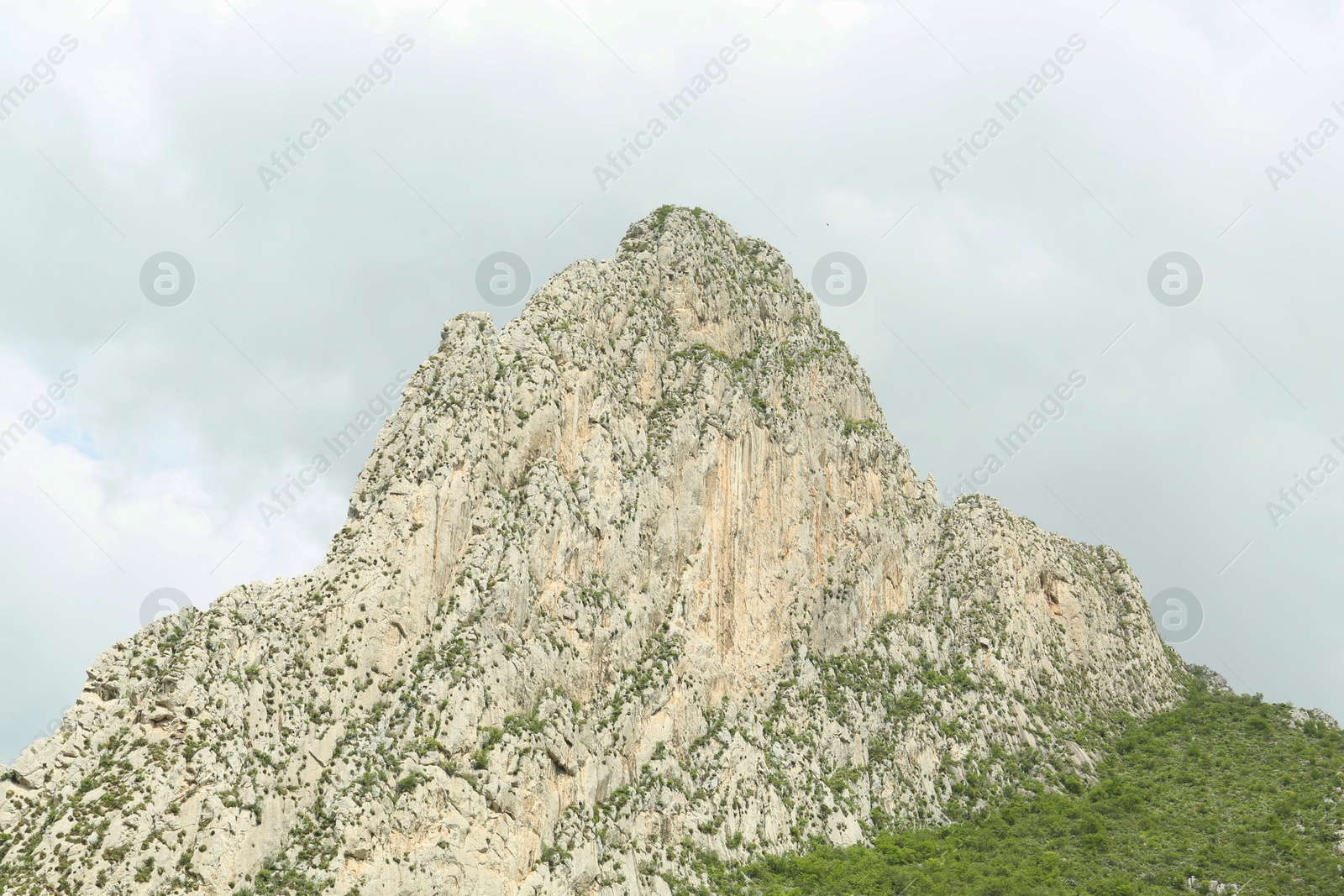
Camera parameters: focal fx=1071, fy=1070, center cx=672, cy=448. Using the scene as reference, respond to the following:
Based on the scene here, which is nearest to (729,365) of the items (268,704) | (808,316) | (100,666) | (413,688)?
(808,316)

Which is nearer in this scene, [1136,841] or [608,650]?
[608,650]

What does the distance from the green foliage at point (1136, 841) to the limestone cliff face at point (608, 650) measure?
399 cm

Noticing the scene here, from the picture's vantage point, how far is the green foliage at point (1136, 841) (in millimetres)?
92000

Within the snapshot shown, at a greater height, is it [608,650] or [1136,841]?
[608,650]

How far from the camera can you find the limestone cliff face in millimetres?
75188

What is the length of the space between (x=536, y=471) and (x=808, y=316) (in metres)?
51.8

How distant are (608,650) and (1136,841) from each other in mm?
53138

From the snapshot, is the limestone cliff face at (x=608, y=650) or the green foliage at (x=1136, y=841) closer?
the limestone cliff face at (x=608, y=650)

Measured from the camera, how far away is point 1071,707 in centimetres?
12738

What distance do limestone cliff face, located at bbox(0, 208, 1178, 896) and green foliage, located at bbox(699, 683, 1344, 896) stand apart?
399cm

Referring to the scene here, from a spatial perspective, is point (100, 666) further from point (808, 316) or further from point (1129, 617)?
point (1129, 617)

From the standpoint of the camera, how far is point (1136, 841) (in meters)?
101

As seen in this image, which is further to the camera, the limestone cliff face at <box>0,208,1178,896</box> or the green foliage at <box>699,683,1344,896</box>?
the green foliage at <box>699,683,1344,896</box>

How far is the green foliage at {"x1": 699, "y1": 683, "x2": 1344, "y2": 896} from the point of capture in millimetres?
92000
